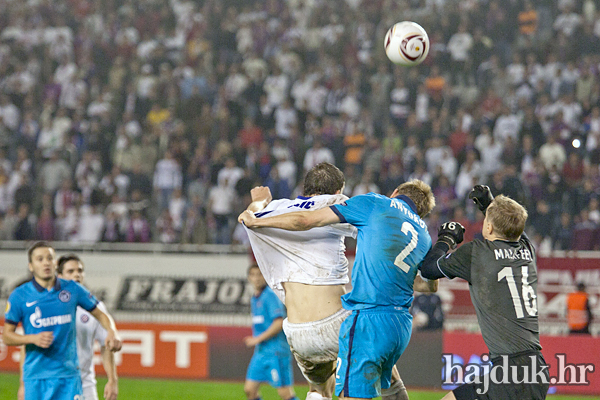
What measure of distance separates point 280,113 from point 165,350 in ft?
22.0

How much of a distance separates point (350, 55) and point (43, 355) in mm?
13383

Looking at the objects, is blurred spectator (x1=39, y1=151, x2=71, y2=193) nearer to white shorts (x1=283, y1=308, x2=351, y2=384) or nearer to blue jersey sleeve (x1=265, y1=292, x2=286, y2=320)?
blue jersey sleeve (x1=265, y1=292, x2=286, y2=320)

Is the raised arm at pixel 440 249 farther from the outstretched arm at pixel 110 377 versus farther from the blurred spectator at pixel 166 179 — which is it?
the blurred spectator at pixel 166 179

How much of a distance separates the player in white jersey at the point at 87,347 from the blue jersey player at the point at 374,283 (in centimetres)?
258

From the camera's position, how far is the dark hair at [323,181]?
19.2ft

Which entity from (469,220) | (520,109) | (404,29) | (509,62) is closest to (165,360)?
(469,220)

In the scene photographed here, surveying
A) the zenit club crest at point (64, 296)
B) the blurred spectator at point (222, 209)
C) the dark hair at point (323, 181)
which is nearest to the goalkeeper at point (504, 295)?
the dark hair at point (323, 181)

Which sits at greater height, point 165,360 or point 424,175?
point 424,175

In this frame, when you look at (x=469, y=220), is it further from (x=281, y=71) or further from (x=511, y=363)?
(x=511, y=363)

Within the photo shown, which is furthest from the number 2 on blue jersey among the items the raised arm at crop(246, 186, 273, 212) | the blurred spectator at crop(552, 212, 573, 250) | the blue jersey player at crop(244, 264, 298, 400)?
the blurred spectator at crop(552, 212, 573, 250)

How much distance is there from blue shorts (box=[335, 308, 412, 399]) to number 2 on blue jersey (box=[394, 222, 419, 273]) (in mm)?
326

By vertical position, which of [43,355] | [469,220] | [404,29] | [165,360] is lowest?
[165,360]

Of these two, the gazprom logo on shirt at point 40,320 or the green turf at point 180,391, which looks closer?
the gazprom logo on shirt at point 40,320

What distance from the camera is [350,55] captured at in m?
18.7
